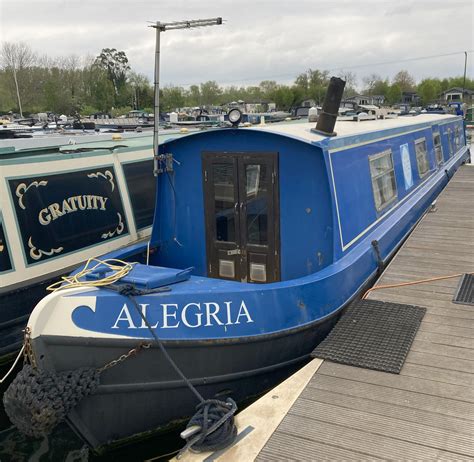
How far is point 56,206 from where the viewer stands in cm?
579

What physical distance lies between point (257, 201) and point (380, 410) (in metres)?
2.38

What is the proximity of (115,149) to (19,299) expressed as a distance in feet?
8.09

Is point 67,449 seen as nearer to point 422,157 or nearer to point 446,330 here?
point 446,330

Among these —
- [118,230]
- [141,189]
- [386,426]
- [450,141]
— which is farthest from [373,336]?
[450,141]

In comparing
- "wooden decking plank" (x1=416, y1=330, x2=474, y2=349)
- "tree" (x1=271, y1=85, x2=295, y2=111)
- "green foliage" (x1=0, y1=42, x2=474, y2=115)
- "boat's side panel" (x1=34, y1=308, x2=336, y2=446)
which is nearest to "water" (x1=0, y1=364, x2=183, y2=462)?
"boat's side panel" (x1=34, y1=308, x2=336, y2=446)

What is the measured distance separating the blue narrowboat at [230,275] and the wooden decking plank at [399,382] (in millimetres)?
766

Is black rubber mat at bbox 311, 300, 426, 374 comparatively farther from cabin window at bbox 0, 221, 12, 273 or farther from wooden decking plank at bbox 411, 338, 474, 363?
cabin window at bbox 0, 221, 12, 273

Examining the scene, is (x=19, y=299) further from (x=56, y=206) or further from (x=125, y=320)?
(x=125, y=320)

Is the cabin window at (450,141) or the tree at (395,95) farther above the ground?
the tree at (395,95)

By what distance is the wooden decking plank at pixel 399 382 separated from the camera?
312 centimetres

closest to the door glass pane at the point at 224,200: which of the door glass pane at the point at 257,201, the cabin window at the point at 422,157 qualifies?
the door glass pane at the point at 257,201

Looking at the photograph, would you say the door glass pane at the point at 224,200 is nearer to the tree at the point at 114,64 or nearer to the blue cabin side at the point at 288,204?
the blue cabin side at the point at 288,204

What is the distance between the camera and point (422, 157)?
896cm

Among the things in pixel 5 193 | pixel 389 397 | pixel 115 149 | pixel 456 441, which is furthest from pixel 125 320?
pixel 115 149
